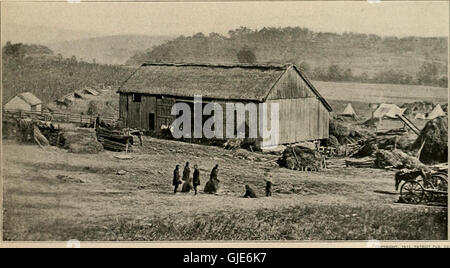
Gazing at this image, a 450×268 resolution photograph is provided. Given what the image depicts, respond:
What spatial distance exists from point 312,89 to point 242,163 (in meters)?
1.90

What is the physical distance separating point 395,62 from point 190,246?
4958 mm

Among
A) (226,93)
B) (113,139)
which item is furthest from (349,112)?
(113,139)

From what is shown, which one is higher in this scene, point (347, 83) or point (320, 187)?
point (347, 83)

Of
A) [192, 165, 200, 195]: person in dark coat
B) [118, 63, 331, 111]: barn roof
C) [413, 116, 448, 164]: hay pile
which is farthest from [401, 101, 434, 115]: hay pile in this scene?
[192, 165, 200, 195]: person in dark coat

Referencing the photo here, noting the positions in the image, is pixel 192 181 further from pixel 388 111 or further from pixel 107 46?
pixel 388 111

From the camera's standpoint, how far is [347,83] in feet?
38.5

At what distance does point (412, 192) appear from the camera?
11.5 metres

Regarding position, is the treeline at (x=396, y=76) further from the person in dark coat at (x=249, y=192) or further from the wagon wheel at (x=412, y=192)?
the person in dark coat at (x=249, y=192)

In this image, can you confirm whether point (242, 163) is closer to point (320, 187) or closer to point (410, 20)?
point (320, 187)

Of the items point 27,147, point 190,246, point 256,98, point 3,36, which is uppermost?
point 3,36

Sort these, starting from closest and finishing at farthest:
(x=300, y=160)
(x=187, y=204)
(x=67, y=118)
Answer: (x=187, y=204) < (x=300, y=160) < (x=67, y=118)

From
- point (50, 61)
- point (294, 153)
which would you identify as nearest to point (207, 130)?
point (294, 153)

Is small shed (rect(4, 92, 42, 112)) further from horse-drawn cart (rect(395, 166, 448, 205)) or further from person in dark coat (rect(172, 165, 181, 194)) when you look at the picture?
horse-drawn cart (rect(395, 166, 448, 205))

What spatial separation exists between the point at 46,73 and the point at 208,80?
9.71 ft
